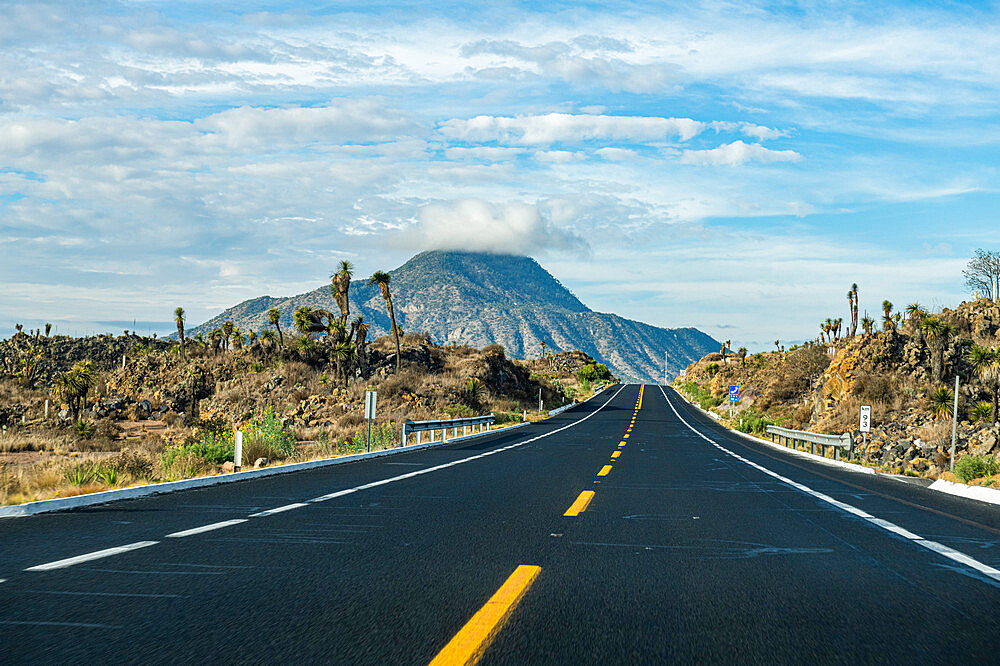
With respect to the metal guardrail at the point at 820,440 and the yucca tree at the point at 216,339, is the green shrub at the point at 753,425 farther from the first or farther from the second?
the yucca tree at the point at 216,339

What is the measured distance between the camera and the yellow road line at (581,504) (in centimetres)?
→ 1004

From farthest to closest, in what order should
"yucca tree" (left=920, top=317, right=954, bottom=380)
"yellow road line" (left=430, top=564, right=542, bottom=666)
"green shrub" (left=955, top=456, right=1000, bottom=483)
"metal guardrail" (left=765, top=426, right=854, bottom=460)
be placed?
"yucca tree" (left=920, top=317, right=954, bottom=380), "metal guardrail" (left=765, top=426, right=854, bottom=460), "green shrub" (left=955, top=456, right=1000, bottom=483), "yellow road line" (left=430, top=564, right=542, bottom=666)

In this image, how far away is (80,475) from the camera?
482 inches

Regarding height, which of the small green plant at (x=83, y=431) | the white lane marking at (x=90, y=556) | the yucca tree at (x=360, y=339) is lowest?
the small green plant at (x=83, y=431)

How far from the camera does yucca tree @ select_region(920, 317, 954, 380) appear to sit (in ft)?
144

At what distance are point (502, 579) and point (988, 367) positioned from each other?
45000mm

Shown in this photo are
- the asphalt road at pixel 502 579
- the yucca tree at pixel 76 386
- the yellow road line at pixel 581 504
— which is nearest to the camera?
the asphalt road at pixel 502 579

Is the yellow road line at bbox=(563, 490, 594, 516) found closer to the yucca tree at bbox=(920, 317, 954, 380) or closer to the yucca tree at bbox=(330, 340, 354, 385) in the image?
the yucca tree at bbox=(920, 317, 954, 380)

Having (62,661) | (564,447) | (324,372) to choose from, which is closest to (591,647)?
(62,661)

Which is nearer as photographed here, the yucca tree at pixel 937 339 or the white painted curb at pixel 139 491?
the white painted curb at pixel 139 491

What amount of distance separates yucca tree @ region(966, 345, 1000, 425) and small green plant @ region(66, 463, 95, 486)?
4162 cm

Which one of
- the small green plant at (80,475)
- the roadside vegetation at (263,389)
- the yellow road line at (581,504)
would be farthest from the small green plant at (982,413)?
the small green plant at (80,475)

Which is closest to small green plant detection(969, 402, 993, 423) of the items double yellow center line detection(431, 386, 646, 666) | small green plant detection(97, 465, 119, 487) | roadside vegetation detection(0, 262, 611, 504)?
roadside vegetation detection(0, 262, 611, 504)

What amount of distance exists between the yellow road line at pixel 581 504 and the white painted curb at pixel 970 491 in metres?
6.50
